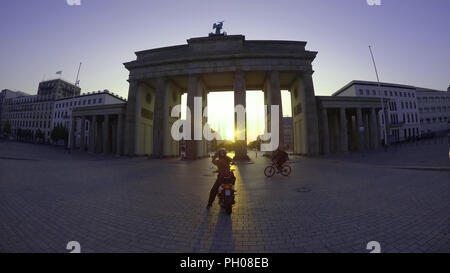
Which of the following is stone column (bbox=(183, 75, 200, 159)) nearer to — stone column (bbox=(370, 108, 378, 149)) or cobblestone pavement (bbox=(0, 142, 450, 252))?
cobblestone pavement (bbox=(0, 142, 450, 252))

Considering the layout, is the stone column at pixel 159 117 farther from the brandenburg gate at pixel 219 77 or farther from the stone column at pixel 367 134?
the stone column at pixel 367 134

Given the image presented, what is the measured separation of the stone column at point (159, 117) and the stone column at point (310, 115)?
22.3 metres

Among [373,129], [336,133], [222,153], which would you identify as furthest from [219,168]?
[373,129]

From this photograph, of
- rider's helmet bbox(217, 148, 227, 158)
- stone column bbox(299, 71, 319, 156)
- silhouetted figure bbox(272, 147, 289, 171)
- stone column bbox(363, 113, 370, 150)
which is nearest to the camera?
rider's helmet bbox(217, 148, 227, 158)

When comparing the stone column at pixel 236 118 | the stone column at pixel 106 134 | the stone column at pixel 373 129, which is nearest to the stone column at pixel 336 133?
the stone column at pixel 373 129

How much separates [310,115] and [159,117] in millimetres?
23307

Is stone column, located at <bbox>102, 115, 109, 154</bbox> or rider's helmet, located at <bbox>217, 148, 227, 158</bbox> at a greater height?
stone column, located at <bbox>102, 115, 109, 154</bbox>

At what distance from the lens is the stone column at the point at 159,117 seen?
26.2 m

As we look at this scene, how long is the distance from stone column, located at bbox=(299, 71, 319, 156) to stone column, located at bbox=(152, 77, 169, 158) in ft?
73.1

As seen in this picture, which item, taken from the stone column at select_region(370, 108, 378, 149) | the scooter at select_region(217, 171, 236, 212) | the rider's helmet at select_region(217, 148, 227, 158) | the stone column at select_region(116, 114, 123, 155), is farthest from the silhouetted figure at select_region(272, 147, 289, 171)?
the stone column at select_region(370, 108, 378, 149)

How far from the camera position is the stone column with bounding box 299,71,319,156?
80.2 ft

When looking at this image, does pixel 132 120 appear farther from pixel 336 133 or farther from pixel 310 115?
pixel 336 133

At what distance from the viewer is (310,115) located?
24844 millimetres
